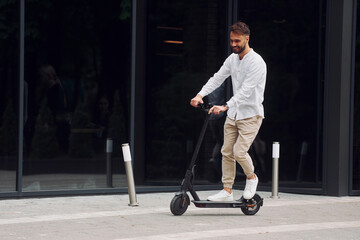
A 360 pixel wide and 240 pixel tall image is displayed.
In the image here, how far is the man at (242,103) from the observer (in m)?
8.08

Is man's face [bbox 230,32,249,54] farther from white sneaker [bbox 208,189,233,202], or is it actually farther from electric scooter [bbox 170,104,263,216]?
white sneaker [bbox 208,189,233,202]

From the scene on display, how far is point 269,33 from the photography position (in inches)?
436

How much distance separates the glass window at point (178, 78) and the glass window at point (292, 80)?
24.2 inches

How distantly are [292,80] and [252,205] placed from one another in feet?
10.7

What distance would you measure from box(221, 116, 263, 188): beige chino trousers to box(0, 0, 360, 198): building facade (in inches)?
99.6


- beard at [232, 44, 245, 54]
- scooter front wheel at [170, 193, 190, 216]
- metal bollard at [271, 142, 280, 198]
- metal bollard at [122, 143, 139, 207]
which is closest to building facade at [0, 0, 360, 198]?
metal bollard at [271, 142, 280, 198]

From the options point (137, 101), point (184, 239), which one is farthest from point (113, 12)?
point (184, 239)

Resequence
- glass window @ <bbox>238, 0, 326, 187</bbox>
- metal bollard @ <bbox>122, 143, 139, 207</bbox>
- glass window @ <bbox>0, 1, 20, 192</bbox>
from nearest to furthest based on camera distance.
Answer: metal bollard @ <bbox>122, 143, 139, 207</bbox> < glass window @ <bbox>0, 1, 20, 192</bbox> < glass window @ <bbox>238, 0, 326, 187</bbox>

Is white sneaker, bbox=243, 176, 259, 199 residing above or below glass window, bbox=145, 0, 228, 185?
below

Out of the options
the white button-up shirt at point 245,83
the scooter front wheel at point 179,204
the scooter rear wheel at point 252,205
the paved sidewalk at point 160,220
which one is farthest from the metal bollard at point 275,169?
the scooter front wheel at point 179,204

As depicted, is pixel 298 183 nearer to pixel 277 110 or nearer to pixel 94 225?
pixel 277 110

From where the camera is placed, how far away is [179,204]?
816cm

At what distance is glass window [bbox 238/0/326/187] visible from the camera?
35.8 feet

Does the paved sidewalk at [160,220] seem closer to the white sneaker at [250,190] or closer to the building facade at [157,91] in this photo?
the white sneaker at [250,190]
